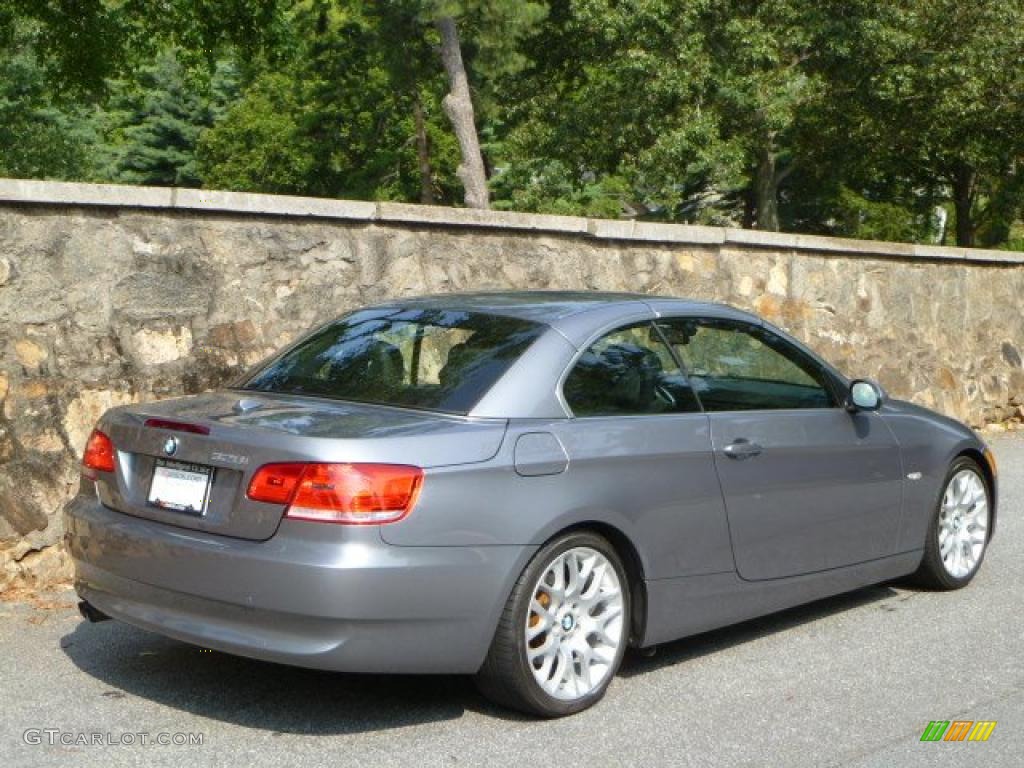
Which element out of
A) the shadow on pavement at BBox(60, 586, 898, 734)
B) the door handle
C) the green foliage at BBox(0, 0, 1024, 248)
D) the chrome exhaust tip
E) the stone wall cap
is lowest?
the shadow on pavement at BBox(60, 586, 898, 734)

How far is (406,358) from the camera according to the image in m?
5.48

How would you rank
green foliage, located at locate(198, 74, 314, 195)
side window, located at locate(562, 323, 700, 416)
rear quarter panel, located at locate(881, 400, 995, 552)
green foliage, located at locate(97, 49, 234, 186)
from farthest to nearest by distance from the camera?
green foliage, located at locate(198, 74, 314, 195), green foliage, located at locate(97, 49, 234, 186), rear quarter panel, located at locate(881, 400, 995, 552), side window, located at locate(562, 323, 700, 416)

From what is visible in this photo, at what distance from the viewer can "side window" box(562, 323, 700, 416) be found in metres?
5.34

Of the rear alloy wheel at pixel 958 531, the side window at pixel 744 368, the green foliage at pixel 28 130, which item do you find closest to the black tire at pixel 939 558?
the rear alloy wheel at pixel 958 531

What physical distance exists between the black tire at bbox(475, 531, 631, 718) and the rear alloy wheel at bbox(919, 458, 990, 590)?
2534mm

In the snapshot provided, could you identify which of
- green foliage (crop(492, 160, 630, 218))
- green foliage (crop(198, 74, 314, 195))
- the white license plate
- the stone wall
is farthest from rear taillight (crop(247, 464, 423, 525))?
green foliage (crop(198, 74, 314, 195))

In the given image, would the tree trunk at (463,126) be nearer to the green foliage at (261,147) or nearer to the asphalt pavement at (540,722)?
the green foliage at (261,147)

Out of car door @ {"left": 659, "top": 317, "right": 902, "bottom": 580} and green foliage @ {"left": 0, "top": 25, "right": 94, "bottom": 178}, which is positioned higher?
green foliage @ {"left": 0, "top": 25, "right": 94, "bottom": 178}

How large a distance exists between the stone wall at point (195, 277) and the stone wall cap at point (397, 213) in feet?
0.04

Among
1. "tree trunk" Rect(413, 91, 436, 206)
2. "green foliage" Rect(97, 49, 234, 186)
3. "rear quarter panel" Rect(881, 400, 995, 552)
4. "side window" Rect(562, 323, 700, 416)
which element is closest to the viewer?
"side window" Rect(562, 323, 700, 416)

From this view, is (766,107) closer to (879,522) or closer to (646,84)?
(646,84)

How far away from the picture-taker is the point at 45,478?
22.7 feet

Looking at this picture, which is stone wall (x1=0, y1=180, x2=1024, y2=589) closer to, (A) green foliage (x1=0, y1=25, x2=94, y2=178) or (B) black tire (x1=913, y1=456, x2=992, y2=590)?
(B) black tire (x1=913, y1=456, x2=992, y2=590)

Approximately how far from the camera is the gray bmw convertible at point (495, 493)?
4.58 meters
